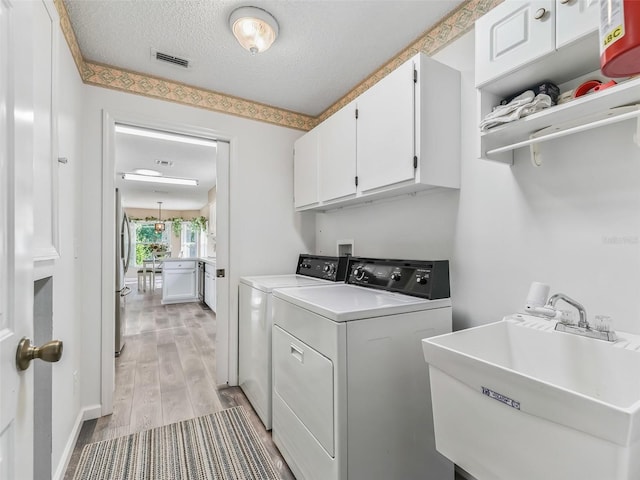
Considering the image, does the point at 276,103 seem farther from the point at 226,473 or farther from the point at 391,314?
the point at 226,473

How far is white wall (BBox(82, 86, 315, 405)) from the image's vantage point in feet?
6.86

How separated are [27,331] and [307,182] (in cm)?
207

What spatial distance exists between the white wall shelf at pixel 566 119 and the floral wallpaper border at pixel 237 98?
0.73 meters

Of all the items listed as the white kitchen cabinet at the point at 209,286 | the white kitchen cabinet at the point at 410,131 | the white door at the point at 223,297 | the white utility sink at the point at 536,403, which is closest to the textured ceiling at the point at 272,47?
the white kitchen cabinet at the point at 410,131

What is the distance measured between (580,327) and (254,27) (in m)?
2.05

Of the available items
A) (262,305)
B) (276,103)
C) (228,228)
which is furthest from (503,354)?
(276,103)

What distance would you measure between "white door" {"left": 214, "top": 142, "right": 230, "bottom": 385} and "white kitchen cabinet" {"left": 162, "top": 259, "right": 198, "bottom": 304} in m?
3.77

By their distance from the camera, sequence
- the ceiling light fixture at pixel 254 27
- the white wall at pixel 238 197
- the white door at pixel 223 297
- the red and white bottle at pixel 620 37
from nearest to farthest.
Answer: the red and white bottle at pixel 620 37 → the ceiling light fixture at pixel 254 27 → the white wall at pixel 238 197 → the white door at pixel 223 297

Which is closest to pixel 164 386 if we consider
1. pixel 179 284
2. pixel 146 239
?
pixel 179 284

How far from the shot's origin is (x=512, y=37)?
116 cm

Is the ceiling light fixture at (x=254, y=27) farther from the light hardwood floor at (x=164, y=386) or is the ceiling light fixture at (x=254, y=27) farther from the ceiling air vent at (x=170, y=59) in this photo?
the light hardwood floor at (x=164, y=386)

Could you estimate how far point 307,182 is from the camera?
8.36ft

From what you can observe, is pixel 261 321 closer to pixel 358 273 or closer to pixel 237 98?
pixel 358 273

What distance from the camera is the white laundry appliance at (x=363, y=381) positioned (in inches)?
48.1
